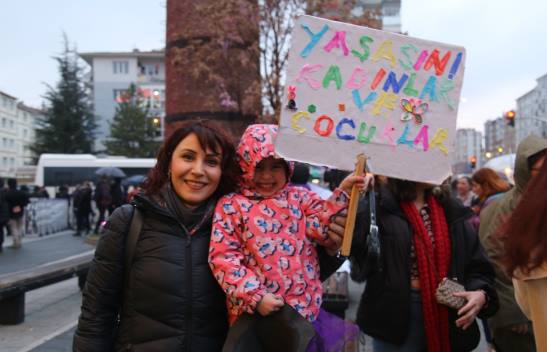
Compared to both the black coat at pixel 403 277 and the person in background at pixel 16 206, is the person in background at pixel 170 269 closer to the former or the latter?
the black coat at pixel 403 277

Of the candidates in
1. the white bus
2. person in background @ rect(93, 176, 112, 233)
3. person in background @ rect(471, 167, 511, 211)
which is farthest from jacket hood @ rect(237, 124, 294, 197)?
the white bus

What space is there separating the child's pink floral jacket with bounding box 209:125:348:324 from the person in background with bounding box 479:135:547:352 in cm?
126

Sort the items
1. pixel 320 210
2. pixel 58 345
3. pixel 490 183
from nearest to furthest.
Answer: pixel 320 210 → pixel 58 345 → pixel 490 183

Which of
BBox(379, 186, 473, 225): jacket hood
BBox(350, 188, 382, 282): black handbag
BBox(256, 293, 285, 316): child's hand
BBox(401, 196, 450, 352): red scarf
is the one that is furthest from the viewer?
BBox(379, 186, 473, 225): jacket hood

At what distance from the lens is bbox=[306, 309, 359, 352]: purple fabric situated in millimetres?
2414

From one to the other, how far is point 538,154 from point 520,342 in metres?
1.15

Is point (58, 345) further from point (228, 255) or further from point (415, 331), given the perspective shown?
point (228, 255)

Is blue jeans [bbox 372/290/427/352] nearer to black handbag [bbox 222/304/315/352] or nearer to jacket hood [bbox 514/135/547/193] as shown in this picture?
jacket hood [bbox 514/135/547/193]

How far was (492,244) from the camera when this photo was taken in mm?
3582

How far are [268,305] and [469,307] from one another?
1.32 m

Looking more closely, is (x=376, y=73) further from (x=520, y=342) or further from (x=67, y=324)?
(x=67, y=324)

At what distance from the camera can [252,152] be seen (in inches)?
98.2

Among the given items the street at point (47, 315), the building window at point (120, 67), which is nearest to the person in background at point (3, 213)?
the street at point (47, 315)

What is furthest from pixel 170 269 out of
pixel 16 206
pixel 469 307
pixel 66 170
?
pixel 66 170
